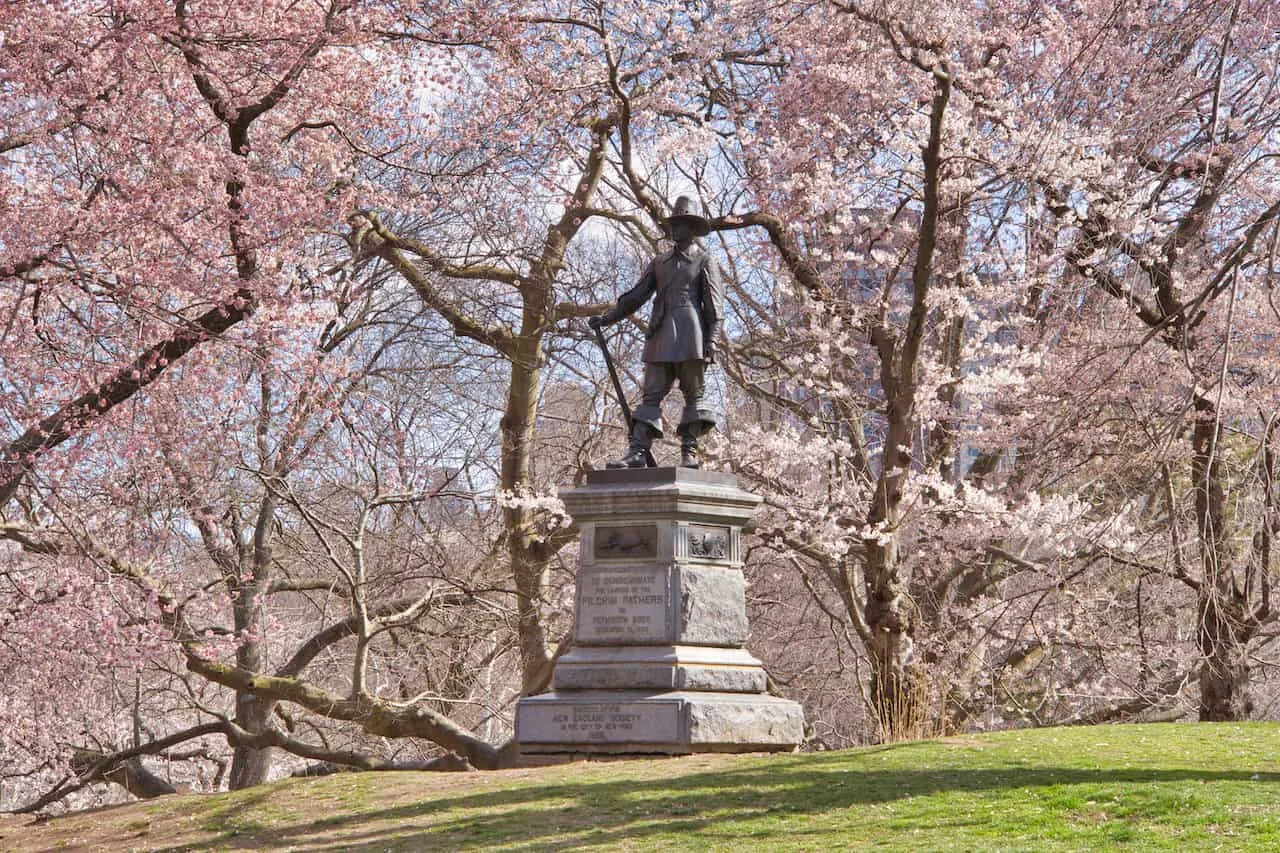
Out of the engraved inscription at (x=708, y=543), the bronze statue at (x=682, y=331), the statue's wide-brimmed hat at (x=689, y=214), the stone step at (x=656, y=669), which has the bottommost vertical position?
the stone step at (x=656, y=669)

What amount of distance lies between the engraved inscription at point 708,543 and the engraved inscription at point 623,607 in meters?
0.36

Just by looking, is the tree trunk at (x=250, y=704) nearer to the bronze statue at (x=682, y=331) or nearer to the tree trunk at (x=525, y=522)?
the tree trunk at (x=525, y=522)

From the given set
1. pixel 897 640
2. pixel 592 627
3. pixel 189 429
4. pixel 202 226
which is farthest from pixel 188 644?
pixel 897 640

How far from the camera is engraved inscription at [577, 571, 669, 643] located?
1077 cm

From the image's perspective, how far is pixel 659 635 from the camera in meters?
10.7

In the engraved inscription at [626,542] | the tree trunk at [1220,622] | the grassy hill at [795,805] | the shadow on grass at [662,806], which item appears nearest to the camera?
the grassy hill at [795,805]

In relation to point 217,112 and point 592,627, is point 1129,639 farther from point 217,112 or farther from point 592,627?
point 217,112

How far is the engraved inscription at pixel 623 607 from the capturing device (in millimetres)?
10766

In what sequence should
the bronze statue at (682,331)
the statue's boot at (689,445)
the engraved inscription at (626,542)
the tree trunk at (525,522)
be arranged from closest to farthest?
the engraved inscription at (626,542) < the bronze statue at (682,331) < the statue's boot at (689,445) < the tree trunk at (525,522)

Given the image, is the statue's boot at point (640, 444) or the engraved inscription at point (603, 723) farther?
the statue's boot at point (640, 444)

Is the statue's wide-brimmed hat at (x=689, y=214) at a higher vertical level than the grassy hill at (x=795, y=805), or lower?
higher

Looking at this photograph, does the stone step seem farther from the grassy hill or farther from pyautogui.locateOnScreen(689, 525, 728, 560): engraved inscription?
pyautogui.locateOnScreen(689, 525, 728, 560): engraved inscription

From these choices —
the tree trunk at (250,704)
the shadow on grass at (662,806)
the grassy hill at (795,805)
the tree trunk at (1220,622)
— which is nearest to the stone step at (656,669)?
the grassy hill at (795,805)

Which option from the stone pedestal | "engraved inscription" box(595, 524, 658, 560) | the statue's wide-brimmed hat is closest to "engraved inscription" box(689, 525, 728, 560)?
the stone pedestal
